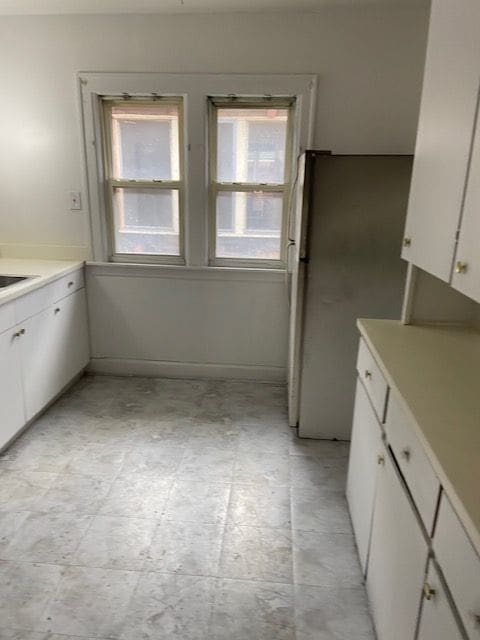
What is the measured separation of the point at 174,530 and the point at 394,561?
104 cm

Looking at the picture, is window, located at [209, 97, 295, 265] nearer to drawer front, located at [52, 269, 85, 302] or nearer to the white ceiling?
the white ceiling

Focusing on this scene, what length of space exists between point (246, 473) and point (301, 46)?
101 inches

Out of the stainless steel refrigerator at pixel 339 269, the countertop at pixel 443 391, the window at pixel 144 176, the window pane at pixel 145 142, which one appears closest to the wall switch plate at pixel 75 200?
the window at pixel 144 176

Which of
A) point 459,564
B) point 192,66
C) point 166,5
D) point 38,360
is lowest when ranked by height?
point 38,360

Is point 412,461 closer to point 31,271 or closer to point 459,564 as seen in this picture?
point 459,564

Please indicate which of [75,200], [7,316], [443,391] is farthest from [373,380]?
[75,200]

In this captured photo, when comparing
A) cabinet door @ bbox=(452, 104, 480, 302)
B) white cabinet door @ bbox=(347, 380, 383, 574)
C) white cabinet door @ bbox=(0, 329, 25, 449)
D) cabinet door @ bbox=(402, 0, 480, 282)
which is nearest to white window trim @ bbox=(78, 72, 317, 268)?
white cabinet door @ bbox=(0, 329, 25, 449)

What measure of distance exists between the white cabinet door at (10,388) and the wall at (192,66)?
1.18m

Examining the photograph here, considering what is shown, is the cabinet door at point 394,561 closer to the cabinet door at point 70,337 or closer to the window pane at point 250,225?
the window pane at point 250,225

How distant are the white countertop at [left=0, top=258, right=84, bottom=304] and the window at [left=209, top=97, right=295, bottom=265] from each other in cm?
102

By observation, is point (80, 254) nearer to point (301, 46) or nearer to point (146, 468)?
point (146, 468)

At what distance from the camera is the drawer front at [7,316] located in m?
2.41

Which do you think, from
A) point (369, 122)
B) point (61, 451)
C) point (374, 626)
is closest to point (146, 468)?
point (61, 451)

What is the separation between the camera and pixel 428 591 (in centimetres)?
109
